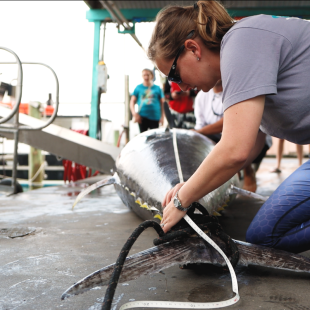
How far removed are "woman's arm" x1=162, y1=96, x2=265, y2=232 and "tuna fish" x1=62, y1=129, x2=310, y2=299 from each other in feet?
0.69

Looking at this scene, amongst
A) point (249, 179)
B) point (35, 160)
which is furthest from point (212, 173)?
point (35, 160)

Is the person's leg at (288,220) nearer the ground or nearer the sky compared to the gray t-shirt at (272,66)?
nearer the ground

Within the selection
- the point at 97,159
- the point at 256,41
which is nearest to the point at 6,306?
the point at 256,41

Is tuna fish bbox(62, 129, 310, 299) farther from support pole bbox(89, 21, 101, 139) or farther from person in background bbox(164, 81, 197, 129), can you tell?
support pole bbox(89, 21, 101, 139)

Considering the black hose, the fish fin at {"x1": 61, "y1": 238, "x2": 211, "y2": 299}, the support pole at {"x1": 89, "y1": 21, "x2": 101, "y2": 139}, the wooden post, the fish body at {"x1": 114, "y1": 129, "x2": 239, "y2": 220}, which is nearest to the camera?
the fish fin at {"x1": 61, "y1": 238, "x2": 211, "y2": 299}

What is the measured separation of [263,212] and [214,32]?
0.76 meters

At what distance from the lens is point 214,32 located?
3.89 ft

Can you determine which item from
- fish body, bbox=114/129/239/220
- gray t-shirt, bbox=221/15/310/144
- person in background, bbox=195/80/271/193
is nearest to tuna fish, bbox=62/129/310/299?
fish body, bbox=114/129/239/220

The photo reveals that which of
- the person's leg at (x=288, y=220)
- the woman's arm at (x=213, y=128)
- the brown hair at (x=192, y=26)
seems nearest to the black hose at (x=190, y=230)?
the person's leg at (x=288, y=220)

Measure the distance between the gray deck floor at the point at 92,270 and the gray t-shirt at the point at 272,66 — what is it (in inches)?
23.9

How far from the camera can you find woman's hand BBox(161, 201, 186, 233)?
47.4 inches

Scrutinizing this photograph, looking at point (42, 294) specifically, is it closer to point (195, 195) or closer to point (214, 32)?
point (195, 195)

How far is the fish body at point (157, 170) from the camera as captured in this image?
1711mm

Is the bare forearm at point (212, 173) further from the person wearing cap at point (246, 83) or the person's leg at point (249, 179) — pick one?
the person's leg at point (249, 179)
